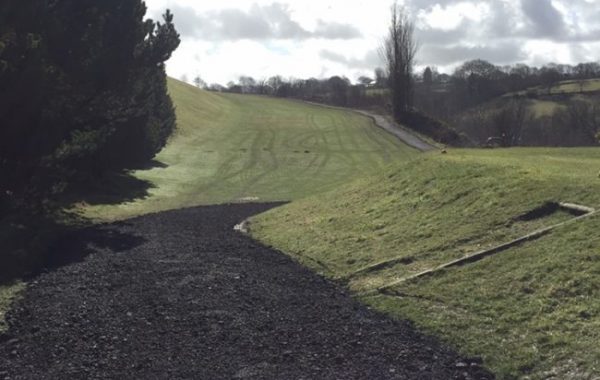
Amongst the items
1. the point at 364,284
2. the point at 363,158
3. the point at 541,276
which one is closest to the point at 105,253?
the point at 364,284

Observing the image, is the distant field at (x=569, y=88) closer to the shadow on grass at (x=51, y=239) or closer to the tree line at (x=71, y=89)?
the tree line at (x=71, y=89)

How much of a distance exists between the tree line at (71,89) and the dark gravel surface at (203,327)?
319 centimetres

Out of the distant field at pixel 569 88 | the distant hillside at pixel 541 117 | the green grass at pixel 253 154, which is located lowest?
the green grass at pixel 253 154

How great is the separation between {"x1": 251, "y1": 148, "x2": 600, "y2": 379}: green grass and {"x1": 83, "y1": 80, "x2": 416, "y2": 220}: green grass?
9.65 metres

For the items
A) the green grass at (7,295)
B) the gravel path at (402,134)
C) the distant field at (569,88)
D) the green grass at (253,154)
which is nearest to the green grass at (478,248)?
the green grass at (7,295)

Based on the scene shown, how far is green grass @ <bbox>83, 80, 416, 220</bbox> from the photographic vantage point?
1331 inches

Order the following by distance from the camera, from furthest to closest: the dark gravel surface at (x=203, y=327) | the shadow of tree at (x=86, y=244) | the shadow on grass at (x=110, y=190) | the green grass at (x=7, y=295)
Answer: the shadow on grass at (x=110, y=190), the shadow of tree at (x=86, y=244), the green grass at (x=7, y=295), the dark gravel surface at (x=203, y=327)

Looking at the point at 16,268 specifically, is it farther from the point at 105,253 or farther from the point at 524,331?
the point at 524,331

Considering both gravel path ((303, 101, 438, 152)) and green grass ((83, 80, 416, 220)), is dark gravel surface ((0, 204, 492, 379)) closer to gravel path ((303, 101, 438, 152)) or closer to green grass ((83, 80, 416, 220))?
green grass ((83, 80, 416, 220))

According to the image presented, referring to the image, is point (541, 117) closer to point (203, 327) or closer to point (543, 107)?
point (543, 107)

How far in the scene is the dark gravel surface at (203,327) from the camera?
906 cm

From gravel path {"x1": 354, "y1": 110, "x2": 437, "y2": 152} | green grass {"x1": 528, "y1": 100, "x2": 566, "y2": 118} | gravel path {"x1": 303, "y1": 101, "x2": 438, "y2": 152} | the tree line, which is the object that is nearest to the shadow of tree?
the tree line

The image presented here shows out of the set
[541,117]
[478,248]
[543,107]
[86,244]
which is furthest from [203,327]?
[543,107]

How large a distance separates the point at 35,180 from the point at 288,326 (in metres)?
10.8
